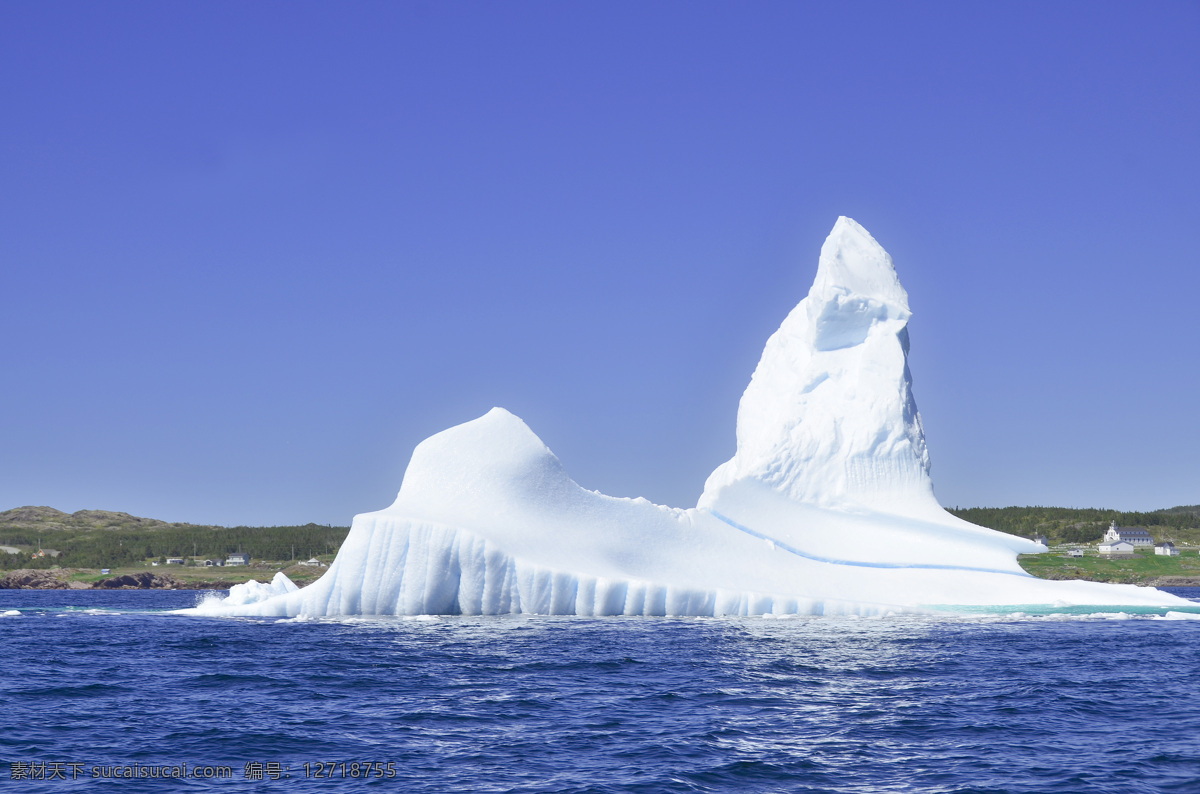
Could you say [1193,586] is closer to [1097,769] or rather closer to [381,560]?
[381,560]

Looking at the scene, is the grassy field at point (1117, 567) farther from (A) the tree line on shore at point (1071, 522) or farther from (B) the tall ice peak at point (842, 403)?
(B) the tall ice peak at point (842, 403)

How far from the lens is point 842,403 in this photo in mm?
46250

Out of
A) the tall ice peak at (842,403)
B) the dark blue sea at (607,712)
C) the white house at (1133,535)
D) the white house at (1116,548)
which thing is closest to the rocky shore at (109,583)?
the tall ice peak at (842,403)

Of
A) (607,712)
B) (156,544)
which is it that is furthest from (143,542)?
(607,712)

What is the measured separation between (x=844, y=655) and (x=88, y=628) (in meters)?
24.4


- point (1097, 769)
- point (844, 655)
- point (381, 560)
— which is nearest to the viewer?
point (1097, 769)

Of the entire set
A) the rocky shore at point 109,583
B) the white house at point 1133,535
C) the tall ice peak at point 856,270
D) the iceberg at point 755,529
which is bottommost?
the rocky shore at point 109,583

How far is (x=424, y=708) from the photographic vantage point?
16.5m

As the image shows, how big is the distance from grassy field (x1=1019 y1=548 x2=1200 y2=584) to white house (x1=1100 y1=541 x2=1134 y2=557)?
847mm

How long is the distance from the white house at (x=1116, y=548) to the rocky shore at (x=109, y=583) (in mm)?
88266

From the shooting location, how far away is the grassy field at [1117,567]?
89125 mm

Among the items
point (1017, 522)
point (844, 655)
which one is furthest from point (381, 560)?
point (1017, 522)

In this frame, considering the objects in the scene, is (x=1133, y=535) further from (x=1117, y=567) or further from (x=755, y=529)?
(x=755, y=529)

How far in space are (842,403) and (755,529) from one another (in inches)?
316
